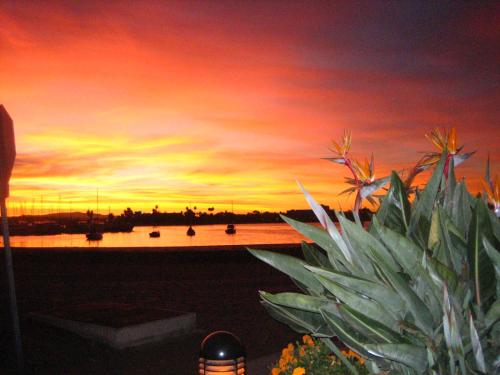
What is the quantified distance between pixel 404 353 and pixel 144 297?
10.8 metres

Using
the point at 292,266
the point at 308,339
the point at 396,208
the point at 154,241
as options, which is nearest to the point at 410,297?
the point at 396,208

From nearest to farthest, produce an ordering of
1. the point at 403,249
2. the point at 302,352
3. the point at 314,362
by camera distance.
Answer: the point at 403,249
the point at 314,362
the point at 302,352

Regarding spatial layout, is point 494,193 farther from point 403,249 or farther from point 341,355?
point 341,355

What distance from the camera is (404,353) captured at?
180cm

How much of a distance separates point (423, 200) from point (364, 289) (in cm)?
45

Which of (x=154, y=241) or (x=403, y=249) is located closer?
(x=403, y=249)

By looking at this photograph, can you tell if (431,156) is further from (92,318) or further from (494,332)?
(92,318)

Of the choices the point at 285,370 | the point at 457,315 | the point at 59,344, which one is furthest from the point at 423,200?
the point at 59,344

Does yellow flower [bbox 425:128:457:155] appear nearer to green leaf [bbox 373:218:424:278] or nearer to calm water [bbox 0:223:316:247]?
green leaf [bbox 373:218:424:278]

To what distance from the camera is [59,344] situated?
23.8 ft

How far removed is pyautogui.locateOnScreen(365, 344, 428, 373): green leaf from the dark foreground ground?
463cm

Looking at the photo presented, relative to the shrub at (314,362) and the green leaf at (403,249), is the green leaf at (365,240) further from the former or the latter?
the shrub at (314,362)

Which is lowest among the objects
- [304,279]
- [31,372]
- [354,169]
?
[31,372]

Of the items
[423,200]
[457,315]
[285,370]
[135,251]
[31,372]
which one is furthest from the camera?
[135,251]
